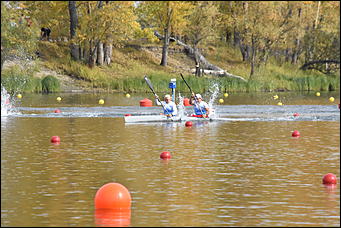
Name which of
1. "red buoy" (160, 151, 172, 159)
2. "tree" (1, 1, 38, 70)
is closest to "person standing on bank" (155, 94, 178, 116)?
"red buoy" (160, 151, 172, 159)

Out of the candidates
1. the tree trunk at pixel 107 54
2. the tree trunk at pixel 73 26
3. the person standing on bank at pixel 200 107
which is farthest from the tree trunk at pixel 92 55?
the person standing on bank at pixel 200 107

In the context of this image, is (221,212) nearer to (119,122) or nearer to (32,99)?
(119,122)

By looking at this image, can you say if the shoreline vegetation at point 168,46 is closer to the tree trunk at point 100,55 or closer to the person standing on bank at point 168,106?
the tree trunk at point 100,55

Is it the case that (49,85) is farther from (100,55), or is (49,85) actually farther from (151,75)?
(100,55)

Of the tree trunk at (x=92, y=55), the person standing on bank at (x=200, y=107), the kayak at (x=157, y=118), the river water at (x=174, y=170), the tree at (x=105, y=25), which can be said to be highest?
the tree at (x=105, y=25)

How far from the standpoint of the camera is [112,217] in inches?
655

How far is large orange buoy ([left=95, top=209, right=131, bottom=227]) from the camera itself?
16089mm

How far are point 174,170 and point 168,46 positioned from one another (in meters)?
63.0

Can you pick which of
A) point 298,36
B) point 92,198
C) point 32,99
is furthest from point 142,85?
point 92,198

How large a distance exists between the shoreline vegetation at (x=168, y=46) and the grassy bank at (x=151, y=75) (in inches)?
3.5

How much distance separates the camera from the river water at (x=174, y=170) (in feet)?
55.7

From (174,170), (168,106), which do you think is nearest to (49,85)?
(168,106)

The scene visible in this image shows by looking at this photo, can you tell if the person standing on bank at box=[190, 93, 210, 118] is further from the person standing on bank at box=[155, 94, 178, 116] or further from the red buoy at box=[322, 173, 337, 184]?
the red buoy at box=[322, 173, 337, 184]

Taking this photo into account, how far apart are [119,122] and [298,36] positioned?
48034mm
